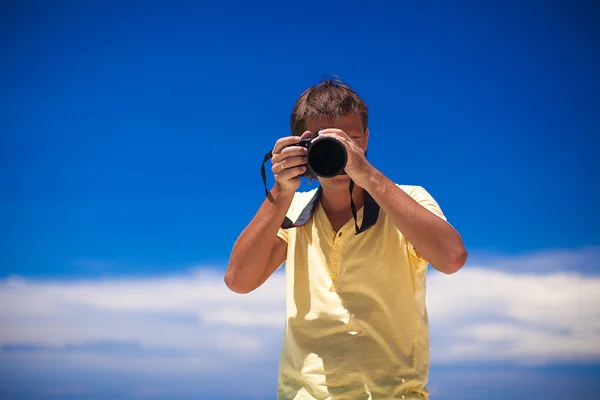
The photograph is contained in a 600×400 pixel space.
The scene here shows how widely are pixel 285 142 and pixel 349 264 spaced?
1.70 feet

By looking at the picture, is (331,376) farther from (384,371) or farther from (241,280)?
(241,280)

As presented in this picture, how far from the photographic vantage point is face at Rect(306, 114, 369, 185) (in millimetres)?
2266

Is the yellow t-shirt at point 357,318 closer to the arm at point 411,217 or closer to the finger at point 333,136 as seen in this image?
the arm at point 411,217

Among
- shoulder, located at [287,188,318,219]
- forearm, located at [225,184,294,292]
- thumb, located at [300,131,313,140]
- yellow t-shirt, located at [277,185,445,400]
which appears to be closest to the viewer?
yellow t-shirt, located at [277,185,445,400]

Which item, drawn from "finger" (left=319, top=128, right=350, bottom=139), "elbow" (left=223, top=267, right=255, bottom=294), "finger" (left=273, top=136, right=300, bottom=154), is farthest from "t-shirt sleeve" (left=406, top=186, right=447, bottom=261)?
"elbow" (left=223, top=267, right=255, bottom=294)

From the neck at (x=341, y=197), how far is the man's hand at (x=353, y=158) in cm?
21

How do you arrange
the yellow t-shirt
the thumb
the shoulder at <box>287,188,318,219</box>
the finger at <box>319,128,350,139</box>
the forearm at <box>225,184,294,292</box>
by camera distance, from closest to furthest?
Result: the yellow t-shirt
the finger at <box>319,128,350,139</box>
the thumb
the forearm at <box>225,184,294,292</box>
the shoulder at <box>287,188,318,219</box>

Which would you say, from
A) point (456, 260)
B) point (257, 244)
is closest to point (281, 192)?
point (257, 244)

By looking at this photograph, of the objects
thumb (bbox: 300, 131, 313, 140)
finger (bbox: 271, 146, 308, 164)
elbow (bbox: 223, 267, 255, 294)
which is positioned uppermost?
thumb (bbox: 300, 131, 313, 140)

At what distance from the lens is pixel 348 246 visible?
85.7 inches

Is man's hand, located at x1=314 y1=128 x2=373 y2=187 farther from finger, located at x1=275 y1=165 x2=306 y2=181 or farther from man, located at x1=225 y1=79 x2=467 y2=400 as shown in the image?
finger, located at x1=275 y1=165 x2=306 y2=181

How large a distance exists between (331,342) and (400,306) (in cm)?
28

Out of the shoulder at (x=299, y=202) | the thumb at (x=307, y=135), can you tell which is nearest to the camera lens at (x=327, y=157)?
the thumb at (x=307, y=135)

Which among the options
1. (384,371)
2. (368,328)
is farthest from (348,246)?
(384,371)
